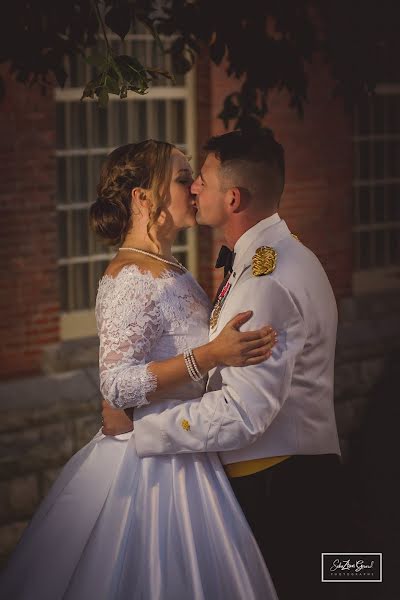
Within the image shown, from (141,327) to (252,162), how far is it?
74 cm

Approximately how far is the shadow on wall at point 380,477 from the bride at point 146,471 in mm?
1482

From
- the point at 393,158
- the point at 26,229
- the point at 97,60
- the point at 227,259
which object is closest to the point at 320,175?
the point at 393,158

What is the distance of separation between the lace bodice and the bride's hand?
0.31m

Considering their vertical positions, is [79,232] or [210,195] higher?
[210,195]

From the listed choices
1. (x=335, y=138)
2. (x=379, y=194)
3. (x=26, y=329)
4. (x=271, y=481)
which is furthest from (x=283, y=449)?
(x=379, y=194)

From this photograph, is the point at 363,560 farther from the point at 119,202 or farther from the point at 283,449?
the point at 119,202

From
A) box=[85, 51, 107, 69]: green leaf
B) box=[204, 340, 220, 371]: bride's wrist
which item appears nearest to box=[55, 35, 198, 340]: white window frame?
box=[85, 51, 107, 69]: green leaf

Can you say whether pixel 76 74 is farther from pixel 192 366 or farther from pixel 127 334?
pixel 192 366

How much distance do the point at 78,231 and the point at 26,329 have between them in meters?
0.99

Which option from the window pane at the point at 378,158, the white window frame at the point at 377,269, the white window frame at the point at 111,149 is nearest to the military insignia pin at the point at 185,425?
the white window frame at the point at 111,149

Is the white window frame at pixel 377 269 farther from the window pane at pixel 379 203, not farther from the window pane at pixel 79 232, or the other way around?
the window pane at pixel 79 232

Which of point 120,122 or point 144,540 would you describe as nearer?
point 144,540

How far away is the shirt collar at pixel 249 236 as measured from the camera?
4.16 meters

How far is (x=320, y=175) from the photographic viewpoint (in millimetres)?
10461
